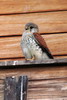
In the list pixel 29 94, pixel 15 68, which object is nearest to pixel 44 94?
pixel 29 94

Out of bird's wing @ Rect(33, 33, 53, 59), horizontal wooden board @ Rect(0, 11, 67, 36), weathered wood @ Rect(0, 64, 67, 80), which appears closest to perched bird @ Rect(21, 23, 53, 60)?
bird's wing @ Rect(33, 33, 53, 59)

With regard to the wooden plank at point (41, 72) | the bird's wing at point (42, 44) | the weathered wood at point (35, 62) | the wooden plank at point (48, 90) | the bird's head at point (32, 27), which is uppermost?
the bird's head at point (32, 27)

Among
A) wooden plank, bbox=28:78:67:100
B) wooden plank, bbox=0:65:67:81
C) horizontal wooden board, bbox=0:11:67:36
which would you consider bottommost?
wooden plank, bbox=28:78:67:100

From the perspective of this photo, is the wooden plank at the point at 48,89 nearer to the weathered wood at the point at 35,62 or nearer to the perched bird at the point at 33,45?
the weathered wood at the point at 35,62

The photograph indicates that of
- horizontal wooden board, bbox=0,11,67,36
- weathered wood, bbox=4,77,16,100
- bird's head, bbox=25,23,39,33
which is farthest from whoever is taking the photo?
horizontal wooden board, bbox=0,11,67,36

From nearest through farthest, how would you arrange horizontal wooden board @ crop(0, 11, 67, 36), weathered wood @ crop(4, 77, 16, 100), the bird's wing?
weathered wood @ crop(4, 77, 16, 100) → the bird's wing → horizontal wooden board @ crop(0, 11, 67, 36)

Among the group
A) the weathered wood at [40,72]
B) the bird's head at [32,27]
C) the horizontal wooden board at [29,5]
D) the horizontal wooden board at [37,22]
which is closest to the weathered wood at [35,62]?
the weathered wood at [40,72]

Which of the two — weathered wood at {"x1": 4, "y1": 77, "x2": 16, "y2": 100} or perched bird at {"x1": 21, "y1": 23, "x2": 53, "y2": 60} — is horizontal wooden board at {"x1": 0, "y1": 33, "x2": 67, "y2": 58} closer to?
perched bird at {"x1": 21, "y1": 23, "x2": 53, "y2": 60}

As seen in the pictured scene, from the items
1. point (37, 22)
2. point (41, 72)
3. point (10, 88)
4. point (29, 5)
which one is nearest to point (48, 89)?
point (41, 72)

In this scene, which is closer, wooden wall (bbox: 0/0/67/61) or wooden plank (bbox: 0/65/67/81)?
wooden plank (bbox: 0/65/67/81)
